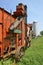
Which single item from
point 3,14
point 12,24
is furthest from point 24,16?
point 3,14

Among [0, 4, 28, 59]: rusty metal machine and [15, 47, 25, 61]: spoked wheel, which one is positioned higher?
[0, 4, 28, 59]: rusty metal machine

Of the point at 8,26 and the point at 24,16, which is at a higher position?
the point at 24,16

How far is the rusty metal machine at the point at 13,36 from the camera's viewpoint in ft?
27.0

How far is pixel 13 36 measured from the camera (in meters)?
9.14

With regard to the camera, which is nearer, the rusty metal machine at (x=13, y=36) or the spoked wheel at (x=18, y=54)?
the rusty metal machine at (x=13, y=36)

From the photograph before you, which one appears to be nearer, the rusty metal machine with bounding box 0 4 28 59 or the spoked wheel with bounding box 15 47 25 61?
the rusty metal machine with bounding box 0 4 28 59

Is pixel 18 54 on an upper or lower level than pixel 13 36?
lower

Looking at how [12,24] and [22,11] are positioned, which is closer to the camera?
[12,24]

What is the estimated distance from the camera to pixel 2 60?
26.9 feet

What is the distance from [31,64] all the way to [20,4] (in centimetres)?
375

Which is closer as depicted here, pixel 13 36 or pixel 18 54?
pixel 18 54

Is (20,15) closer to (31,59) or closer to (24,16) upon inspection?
(24,16)

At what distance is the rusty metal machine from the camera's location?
8.23m

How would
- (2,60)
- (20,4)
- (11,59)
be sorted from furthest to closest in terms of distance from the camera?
(20,4), (11,59), (2,60)
